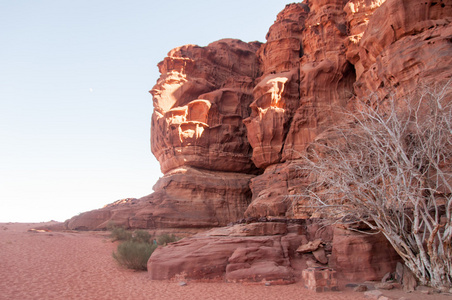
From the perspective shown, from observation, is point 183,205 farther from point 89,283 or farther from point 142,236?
point 89,283

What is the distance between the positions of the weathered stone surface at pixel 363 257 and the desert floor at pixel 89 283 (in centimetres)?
139

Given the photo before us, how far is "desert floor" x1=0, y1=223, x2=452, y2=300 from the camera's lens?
9711 millimetres

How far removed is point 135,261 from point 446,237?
11.6m

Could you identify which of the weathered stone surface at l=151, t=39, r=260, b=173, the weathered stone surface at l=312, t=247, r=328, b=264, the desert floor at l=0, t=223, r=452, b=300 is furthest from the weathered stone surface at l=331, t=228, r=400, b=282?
the weathered stone surface at l=151, t=39, r=260, b=173

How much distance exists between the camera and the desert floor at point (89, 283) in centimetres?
971

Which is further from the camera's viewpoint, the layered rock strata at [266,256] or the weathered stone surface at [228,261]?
the weathered stone surface at [228,261]

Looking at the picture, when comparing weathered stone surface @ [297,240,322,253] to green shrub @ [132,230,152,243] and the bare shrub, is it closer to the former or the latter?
the bare shrub

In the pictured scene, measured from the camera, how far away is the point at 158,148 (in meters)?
30.3

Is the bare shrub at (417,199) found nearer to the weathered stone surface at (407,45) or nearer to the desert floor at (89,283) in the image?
the desert floor at (89,283)

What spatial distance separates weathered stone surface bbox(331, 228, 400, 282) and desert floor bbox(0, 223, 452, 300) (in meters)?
1.39

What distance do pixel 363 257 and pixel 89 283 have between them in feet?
31.4

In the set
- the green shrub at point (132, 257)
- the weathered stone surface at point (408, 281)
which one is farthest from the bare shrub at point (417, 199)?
the green shrub at point (132, 257)

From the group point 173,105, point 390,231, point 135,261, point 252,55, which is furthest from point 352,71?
→ point 135,261

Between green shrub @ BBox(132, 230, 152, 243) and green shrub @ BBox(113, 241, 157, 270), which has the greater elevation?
green shrub @ BBox(132, 230, 152, 243)
